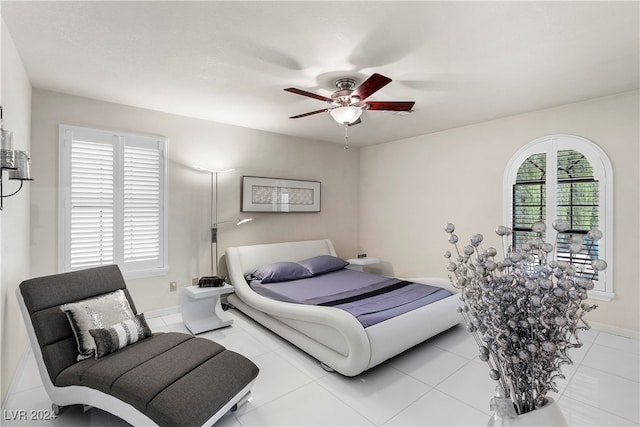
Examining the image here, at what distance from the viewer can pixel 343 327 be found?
247 cm

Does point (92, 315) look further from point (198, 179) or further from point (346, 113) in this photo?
point (346, 113)

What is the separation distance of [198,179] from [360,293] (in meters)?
2.60

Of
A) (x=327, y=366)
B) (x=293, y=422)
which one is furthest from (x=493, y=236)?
(x=293, y=422)

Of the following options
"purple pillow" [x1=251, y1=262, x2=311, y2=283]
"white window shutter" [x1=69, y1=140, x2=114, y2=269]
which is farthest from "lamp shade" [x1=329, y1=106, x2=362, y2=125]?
"white window shutter" [x1=69, y1=140, x2=114, y2=269]

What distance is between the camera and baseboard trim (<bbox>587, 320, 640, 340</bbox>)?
3205 mm

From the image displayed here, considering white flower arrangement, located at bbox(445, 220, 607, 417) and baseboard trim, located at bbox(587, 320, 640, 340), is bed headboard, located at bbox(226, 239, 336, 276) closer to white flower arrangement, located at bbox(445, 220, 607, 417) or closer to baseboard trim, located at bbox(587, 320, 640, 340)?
baseboard trim, located at bbox(587, 320, 640, 340)

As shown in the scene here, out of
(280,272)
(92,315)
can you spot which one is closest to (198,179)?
(280,272)

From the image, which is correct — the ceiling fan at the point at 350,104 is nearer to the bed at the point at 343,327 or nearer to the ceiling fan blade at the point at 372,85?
the ceiling fan blade at the point at 372,85

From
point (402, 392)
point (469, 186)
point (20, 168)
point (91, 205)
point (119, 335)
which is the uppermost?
point (469, 186)

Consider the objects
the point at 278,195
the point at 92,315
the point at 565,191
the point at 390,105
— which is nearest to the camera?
the point at 92,315

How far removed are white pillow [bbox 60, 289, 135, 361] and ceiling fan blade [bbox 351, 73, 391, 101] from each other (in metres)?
2.54

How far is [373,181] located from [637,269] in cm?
365

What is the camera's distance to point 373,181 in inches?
227

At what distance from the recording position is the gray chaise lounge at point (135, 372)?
1.70 meters
